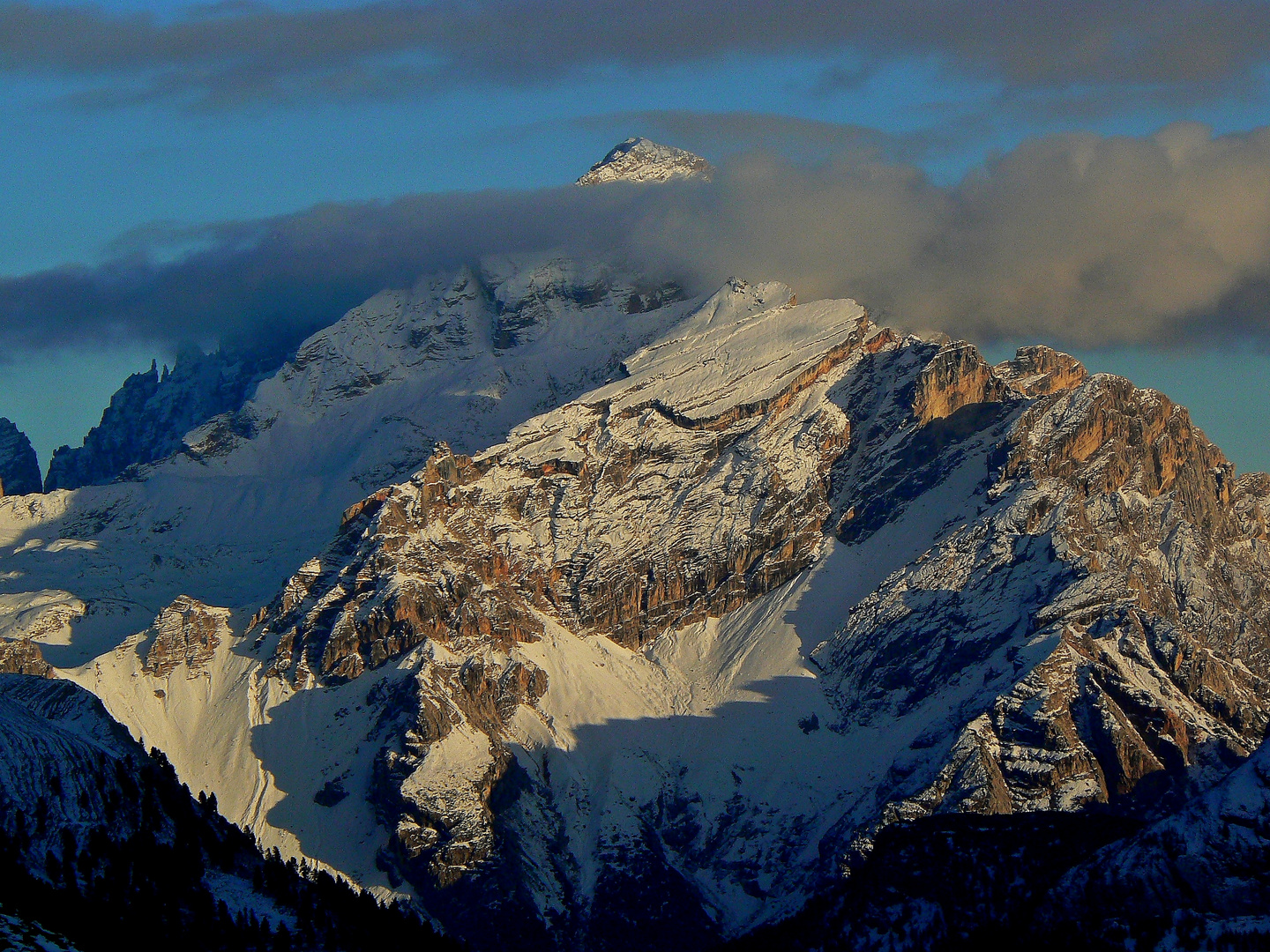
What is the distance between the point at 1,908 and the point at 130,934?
1677 centimetres

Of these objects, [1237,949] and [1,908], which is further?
[1237,949]

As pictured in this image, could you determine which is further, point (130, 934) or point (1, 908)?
point (130, 934)

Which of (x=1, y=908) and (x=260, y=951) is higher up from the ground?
(x=1, y=908)

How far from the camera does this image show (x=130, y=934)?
188 m

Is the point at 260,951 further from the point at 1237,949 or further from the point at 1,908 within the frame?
the point at 1237,949

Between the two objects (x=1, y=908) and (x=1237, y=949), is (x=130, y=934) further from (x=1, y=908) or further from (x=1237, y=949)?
(x=1237, y=949)

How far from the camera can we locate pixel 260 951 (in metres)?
199

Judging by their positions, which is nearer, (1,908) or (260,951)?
(1,908)

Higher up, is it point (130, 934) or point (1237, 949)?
point (130, 934)

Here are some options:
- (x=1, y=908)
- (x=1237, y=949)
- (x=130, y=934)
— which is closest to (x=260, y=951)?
(x=130, y=934)

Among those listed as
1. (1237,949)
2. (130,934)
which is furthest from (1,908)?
(1237,949)

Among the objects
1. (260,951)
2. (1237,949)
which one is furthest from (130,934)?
(1237,949)

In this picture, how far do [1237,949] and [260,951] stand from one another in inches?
2735

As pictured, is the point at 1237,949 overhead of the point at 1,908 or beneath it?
beneath
